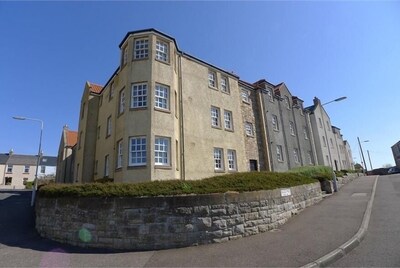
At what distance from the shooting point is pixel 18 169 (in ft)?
193

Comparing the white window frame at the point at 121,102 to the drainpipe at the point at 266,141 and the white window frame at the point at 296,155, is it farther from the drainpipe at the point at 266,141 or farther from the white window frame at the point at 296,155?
the white window frame at the point at 296,155

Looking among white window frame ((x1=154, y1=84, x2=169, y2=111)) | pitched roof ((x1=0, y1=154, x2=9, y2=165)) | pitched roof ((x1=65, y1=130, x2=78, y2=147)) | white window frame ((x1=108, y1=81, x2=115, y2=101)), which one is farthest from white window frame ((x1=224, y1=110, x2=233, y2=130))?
pitched roof ((x1=0, y1=154, x2=9, y2=165))

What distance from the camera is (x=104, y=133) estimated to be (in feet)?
64.6

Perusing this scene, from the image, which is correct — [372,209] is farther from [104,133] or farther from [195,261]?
[104,133]

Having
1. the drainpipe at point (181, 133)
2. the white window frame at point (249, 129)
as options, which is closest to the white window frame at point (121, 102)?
the drainpipe at point (181, 133)

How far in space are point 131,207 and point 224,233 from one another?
3.44m

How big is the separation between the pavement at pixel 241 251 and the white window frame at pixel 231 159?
957 centimetres

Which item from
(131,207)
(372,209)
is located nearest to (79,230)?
(131,207)

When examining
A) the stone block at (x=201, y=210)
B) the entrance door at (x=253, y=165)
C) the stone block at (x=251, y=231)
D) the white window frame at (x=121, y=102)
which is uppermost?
the white window frame at (x=121, y=102)

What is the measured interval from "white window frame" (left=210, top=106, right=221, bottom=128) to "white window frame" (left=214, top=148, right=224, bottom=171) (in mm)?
2069

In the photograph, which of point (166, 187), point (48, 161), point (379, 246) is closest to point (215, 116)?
point (166, 187)

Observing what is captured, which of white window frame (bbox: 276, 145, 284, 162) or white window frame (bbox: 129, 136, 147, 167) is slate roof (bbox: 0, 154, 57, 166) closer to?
white window frame (bbox: 129, 136, 147, 167)

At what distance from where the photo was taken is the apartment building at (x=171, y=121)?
14.8m

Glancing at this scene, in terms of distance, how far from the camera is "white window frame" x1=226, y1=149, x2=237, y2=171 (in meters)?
19.7
